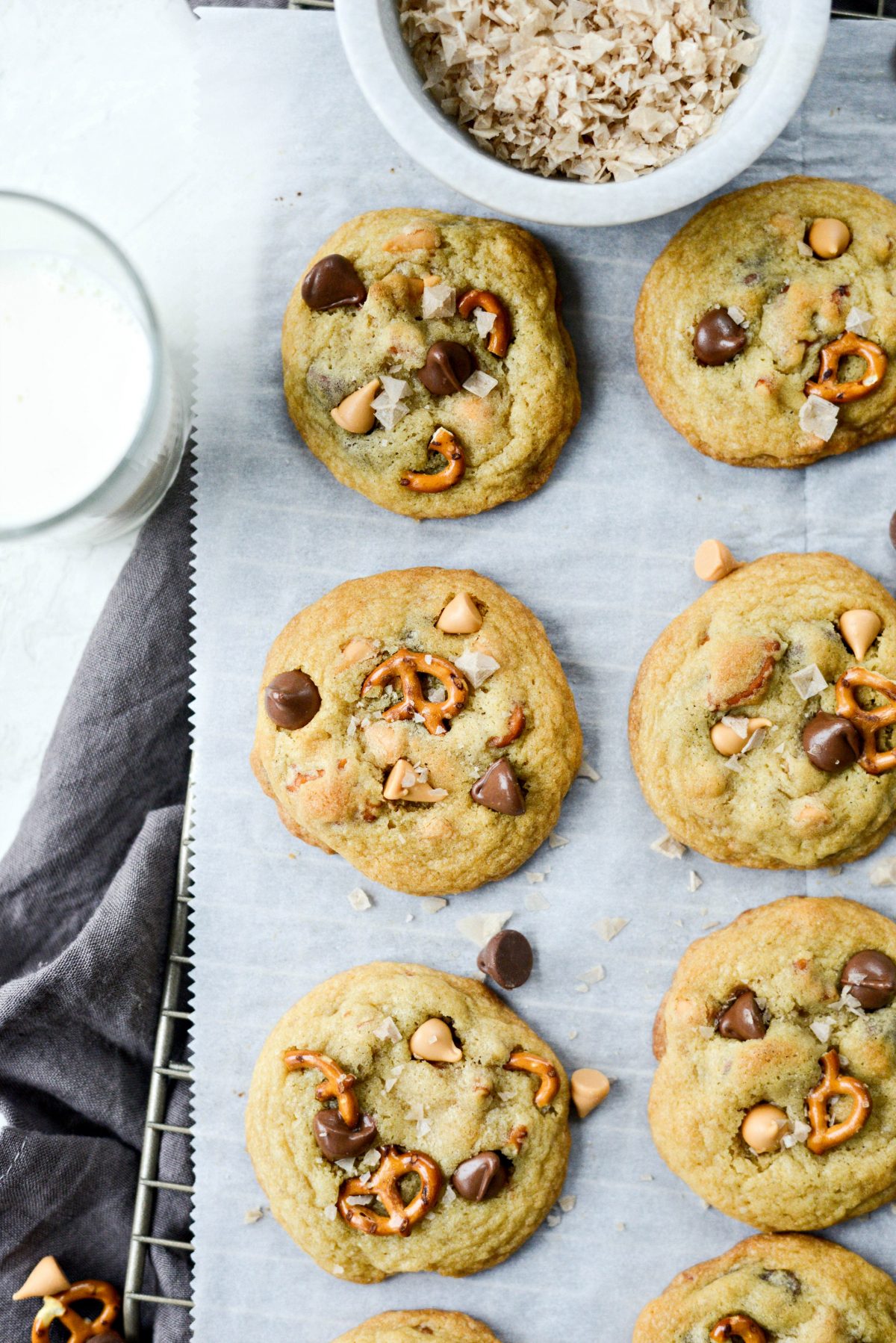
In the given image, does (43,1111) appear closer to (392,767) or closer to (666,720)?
(392,767)

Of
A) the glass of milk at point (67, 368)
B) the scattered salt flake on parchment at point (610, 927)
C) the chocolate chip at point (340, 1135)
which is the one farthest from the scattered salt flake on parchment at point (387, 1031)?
the glass of milk at point (67, 368)

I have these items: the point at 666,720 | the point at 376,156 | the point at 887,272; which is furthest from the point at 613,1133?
the point at 376,156

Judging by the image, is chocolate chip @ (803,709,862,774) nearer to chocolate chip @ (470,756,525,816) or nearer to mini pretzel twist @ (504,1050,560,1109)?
chocolate chip @ (470,756,525,816)

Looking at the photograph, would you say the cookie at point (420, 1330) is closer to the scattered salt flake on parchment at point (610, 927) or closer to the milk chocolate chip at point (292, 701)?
the scattered salt flake on parchment at point (610, 927)

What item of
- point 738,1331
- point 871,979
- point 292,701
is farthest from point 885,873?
point 292,701

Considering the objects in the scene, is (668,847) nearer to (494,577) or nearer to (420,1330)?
(494,577)

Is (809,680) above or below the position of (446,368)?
below

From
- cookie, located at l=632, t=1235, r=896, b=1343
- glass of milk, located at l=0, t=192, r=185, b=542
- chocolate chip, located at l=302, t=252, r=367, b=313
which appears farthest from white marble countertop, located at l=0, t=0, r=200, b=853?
cookie, located at l=632, t=1235, r=896, b=1343
